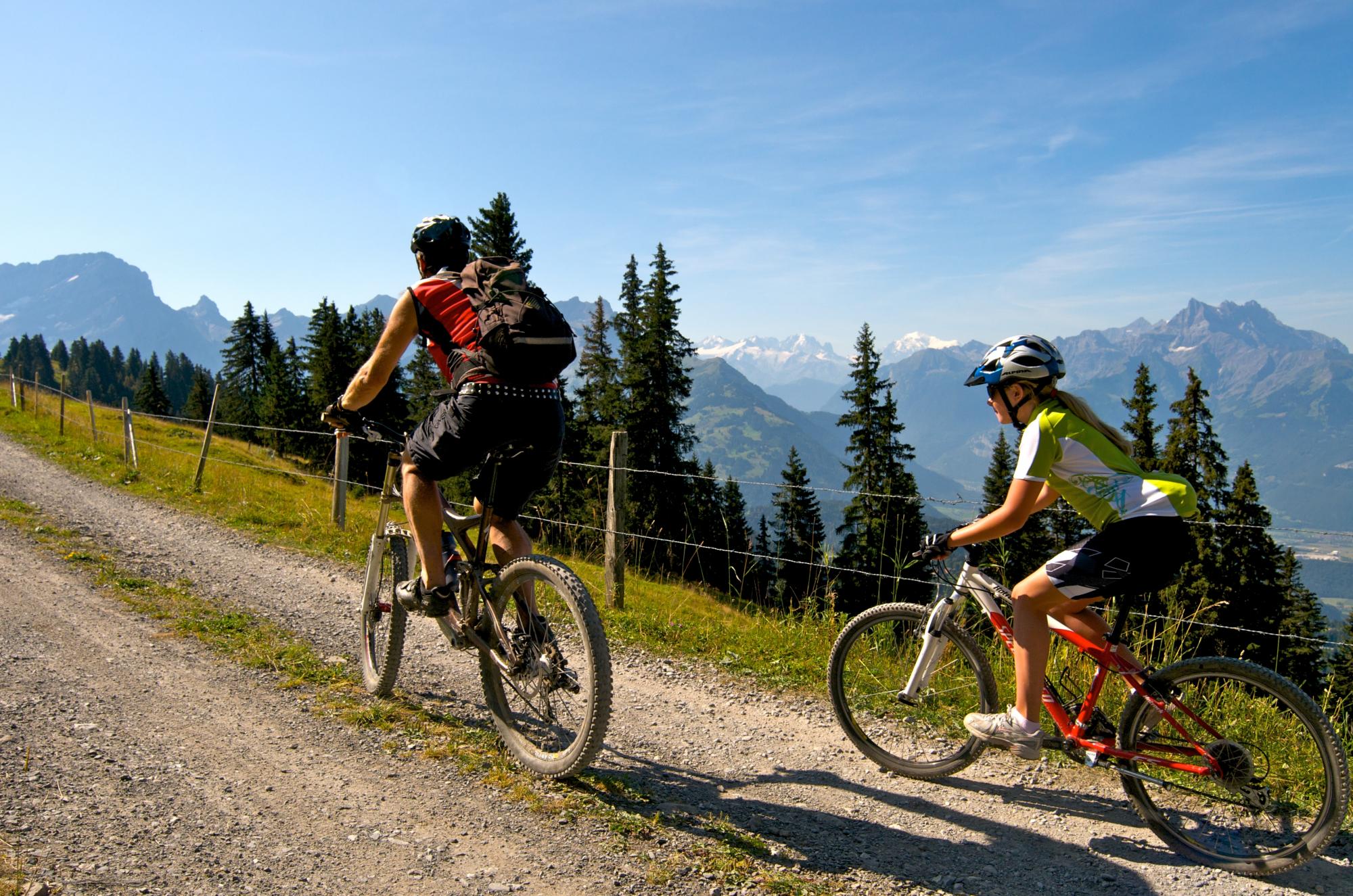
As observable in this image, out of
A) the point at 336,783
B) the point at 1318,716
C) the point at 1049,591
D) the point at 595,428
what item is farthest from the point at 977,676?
the point at 595,428

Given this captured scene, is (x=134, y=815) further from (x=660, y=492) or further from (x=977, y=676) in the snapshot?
(x=660, y=492)

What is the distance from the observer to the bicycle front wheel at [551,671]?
136 inches

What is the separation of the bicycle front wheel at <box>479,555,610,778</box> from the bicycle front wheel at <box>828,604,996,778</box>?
1.76 meters

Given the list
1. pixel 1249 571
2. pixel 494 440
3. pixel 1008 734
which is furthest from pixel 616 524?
pixel 1249 571

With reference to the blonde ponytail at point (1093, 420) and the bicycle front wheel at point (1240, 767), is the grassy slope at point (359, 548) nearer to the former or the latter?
the bicycle front wheel at point (1240, 767)

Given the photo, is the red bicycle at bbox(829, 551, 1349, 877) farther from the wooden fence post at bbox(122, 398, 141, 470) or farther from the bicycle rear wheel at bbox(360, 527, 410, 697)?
the wooden fence post at bbox(122, 398, 141, 470)

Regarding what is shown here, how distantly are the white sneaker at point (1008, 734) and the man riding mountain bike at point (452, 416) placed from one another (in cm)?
257

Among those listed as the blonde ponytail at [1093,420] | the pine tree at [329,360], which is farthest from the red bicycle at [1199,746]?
the pine tree at [329,360]

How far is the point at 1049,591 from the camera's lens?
3.63 metres

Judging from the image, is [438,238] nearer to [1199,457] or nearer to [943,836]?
[943,836]

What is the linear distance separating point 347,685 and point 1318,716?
5203 mm

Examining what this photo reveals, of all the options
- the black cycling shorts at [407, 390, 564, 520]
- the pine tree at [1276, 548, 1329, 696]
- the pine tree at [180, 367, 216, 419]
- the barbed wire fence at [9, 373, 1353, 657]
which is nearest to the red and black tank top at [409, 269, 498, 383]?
the black cycling shorts at [407, 390, 564, 520]

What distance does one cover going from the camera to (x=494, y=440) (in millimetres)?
3654

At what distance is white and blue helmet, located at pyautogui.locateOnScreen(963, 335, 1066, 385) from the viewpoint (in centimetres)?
373
